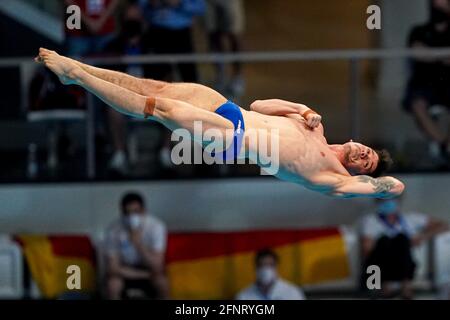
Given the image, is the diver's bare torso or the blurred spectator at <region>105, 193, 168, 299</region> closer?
the diver's bare torso

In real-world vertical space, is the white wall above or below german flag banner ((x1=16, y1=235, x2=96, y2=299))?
above

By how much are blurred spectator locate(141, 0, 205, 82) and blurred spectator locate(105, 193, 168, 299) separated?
3.86ft

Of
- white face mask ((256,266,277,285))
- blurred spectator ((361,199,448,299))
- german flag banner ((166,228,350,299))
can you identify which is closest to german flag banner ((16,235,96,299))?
german flag banner ((166,228,350,299))

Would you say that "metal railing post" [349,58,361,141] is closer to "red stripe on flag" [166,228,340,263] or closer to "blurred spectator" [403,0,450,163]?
"blurred spectator" [403,0,450,163]

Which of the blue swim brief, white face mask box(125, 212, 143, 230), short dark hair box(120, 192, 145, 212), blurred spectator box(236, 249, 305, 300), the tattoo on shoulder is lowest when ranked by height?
blurred spectator box(236, 249, 305, 300)

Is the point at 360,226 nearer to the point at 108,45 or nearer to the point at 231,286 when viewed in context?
the point at 231,286

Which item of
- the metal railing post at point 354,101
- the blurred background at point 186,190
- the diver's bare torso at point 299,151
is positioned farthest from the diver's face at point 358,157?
the metal railing post at point 354,101

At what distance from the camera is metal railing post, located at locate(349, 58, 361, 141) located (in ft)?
40.1

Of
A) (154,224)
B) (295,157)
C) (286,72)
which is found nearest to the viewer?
(295,157)

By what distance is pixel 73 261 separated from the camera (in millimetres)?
12211

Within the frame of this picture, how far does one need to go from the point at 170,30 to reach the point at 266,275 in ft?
8.01

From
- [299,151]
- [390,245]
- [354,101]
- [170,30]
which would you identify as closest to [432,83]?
[354,101]

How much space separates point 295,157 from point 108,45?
4091mm

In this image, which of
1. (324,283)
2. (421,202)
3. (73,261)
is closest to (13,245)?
(73,261)
